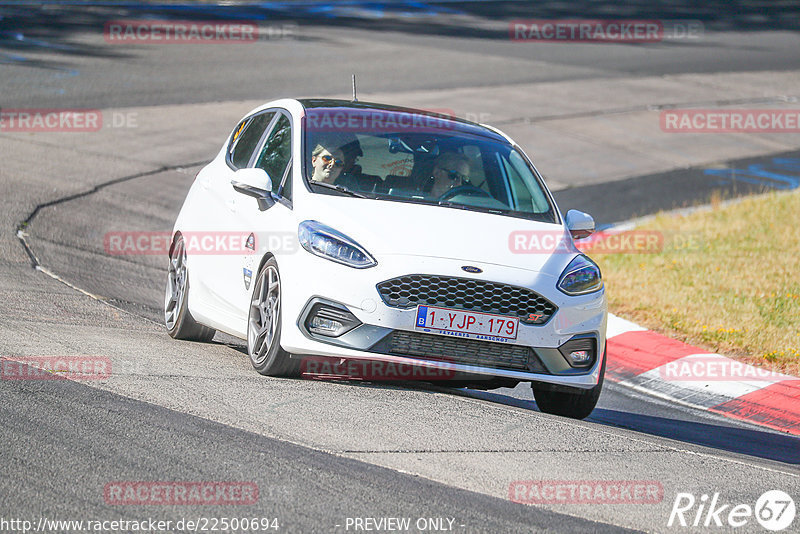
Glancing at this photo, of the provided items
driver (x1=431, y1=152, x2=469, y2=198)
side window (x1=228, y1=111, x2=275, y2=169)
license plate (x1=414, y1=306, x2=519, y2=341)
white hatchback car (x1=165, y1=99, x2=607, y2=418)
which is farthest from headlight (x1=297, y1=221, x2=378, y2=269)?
side window (x1=228, y1=111, x2=275, y2=169)

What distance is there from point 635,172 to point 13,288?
10907mm

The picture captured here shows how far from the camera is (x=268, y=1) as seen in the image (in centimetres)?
3459

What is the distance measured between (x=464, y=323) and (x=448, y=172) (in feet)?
4.79

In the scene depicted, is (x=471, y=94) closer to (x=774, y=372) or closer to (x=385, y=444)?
(x=774, y=372)

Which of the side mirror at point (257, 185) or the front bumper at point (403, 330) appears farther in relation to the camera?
the side mirror at point (257, 185)

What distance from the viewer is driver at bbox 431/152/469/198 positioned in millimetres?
7520

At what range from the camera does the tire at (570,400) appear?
713 cm

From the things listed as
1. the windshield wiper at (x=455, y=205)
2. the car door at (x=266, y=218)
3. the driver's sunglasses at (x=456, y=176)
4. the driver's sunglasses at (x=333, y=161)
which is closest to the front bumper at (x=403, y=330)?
the car door at (x=266, y=218)

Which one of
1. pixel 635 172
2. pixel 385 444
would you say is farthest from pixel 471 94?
pixel 385 444

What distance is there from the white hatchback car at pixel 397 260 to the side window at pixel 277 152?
0.02m

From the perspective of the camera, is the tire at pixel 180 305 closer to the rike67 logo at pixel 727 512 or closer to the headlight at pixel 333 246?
the headlight at pixel 333 246

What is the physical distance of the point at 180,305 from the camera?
8344 mm

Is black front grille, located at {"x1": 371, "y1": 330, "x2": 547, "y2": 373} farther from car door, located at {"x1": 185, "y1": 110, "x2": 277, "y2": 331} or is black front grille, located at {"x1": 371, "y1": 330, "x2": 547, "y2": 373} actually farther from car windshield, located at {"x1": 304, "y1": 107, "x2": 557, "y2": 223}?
car door, located at {"x1": 185, "y1": 110, "x2": 277, "y2": 331}

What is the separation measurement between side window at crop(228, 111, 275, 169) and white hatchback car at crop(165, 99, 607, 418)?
1.5 inches
